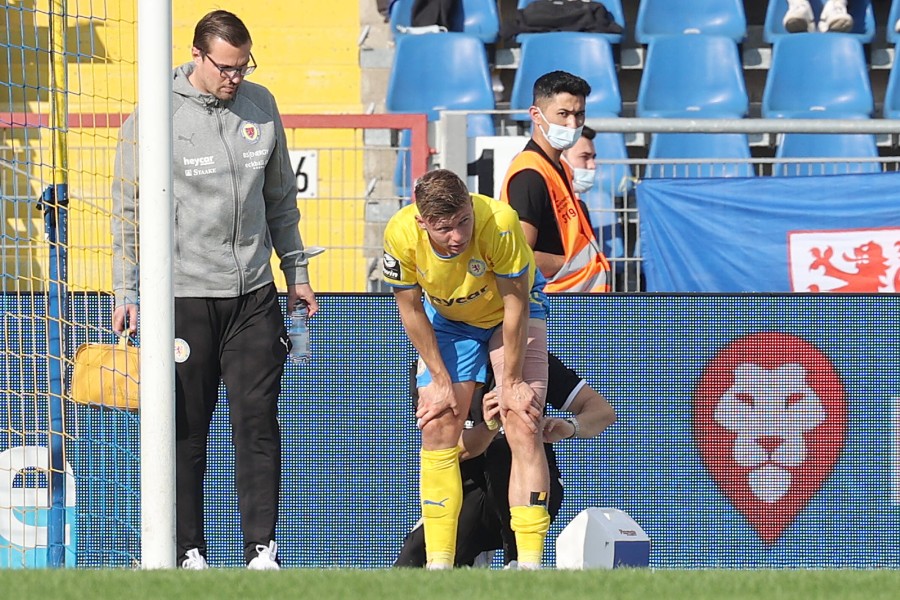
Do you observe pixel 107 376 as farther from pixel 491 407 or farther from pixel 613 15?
pixel 613 15

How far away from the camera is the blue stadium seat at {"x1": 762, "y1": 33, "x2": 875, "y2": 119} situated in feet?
38.1

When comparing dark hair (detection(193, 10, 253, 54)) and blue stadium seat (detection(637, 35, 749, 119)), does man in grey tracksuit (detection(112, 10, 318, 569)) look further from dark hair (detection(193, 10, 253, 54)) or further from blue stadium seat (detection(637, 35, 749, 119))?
blue stadium seat (detection(637, 35, 749, 119))

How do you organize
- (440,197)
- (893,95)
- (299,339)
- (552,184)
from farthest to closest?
(893,95) < (552,184) < (299,339) < (440,197)

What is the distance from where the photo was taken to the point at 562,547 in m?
5.89

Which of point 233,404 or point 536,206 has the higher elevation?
point 536,206

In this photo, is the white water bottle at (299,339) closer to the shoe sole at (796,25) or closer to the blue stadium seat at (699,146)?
the blue stadium seat at (699,146)

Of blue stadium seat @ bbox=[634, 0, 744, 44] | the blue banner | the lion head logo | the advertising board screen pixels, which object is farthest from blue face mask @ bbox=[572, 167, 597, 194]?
blue stadium seat @ bbox=[634, 0, 744, 44]

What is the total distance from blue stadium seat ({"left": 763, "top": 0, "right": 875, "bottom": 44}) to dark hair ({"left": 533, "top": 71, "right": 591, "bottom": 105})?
6019mm

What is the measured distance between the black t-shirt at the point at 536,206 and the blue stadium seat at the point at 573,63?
212 inches

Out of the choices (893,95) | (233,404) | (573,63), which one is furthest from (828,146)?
(233,404)

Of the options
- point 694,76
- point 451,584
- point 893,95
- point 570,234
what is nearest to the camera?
point 451,584

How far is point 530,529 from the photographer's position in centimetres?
506

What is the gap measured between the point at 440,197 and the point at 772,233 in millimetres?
3272

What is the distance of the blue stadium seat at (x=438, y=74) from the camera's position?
11.4 metres
